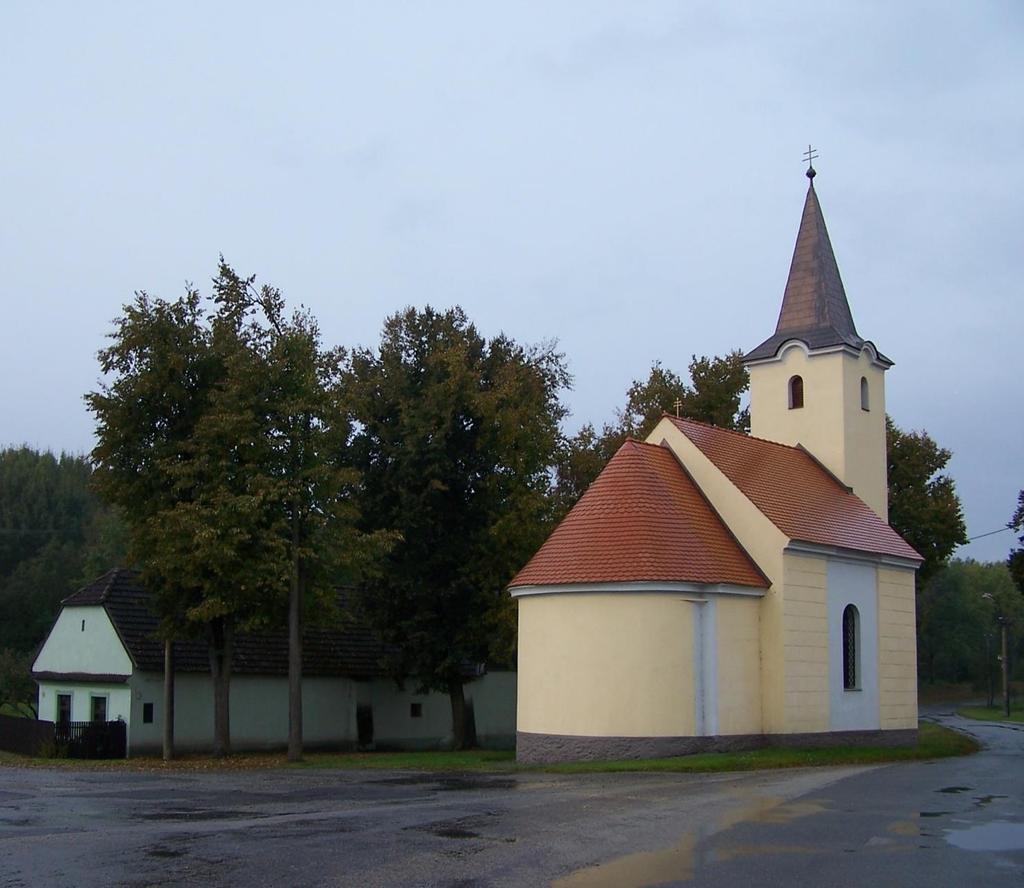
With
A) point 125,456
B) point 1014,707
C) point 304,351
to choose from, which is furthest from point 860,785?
point 1014,707

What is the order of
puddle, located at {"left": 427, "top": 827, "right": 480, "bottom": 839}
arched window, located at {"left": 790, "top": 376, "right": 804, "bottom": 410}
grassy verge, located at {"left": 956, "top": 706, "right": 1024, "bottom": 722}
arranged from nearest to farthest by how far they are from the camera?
puddle, located at {"left": 427, "top": 827, "right": 480, "bottom": 839}, arched window, located at {"left": 790, "top": 376, "right": 804, "bottom": 410}, grassy verge, located at {"left": 956, "top": 706, "right": 1024, "bottom": 722}

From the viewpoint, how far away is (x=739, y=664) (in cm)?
2720

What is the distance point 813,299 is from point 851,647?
11313 millimetres

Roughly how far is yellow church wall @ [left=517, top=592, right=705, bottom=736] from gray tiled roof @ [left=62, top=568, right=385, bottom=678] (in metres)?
10.6

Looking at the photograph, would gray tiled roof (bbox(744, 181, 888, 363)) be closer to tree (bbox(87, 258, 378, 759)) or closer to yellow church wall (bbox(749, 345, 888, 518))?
yellow church wall (bbox(749, 345, 888, 518))

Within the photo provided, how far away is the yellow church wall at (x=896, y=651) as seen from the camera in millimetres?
31297

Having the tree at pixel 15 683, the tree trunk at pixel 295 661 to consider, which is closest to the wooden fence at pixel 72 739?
the tree trunk at pixel 295 661

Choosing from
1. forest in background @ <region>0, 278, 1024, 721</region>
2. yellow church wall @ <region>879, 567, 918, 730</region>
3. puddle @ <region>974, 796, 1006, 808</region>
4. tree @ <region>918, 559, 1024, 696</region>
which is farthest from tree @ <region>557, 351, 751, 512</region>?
tree @ <region>918, 559, 1024, 696</region>

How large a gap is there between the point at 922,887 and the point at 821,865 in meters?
1.17

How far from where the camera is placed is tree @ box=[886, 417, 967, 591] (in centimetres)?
4547

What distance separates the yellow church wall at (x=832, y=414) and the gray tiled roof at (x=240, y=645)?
1458cm

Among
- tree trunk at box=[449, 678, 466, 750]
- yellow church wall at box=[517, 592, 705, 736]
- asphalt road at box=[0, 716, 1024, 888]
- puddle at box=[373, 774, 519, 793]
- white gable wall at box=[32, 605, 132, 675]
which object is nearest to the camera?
asphalt road at box=[0, 716, 1024, 888]

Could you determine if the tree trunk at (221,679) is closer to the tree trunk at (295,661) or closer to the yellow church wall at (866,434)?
the tree trunk at (295,661)

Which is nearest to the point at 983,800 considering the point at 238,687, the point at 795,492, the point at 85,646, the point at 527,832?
the point at 527,832
